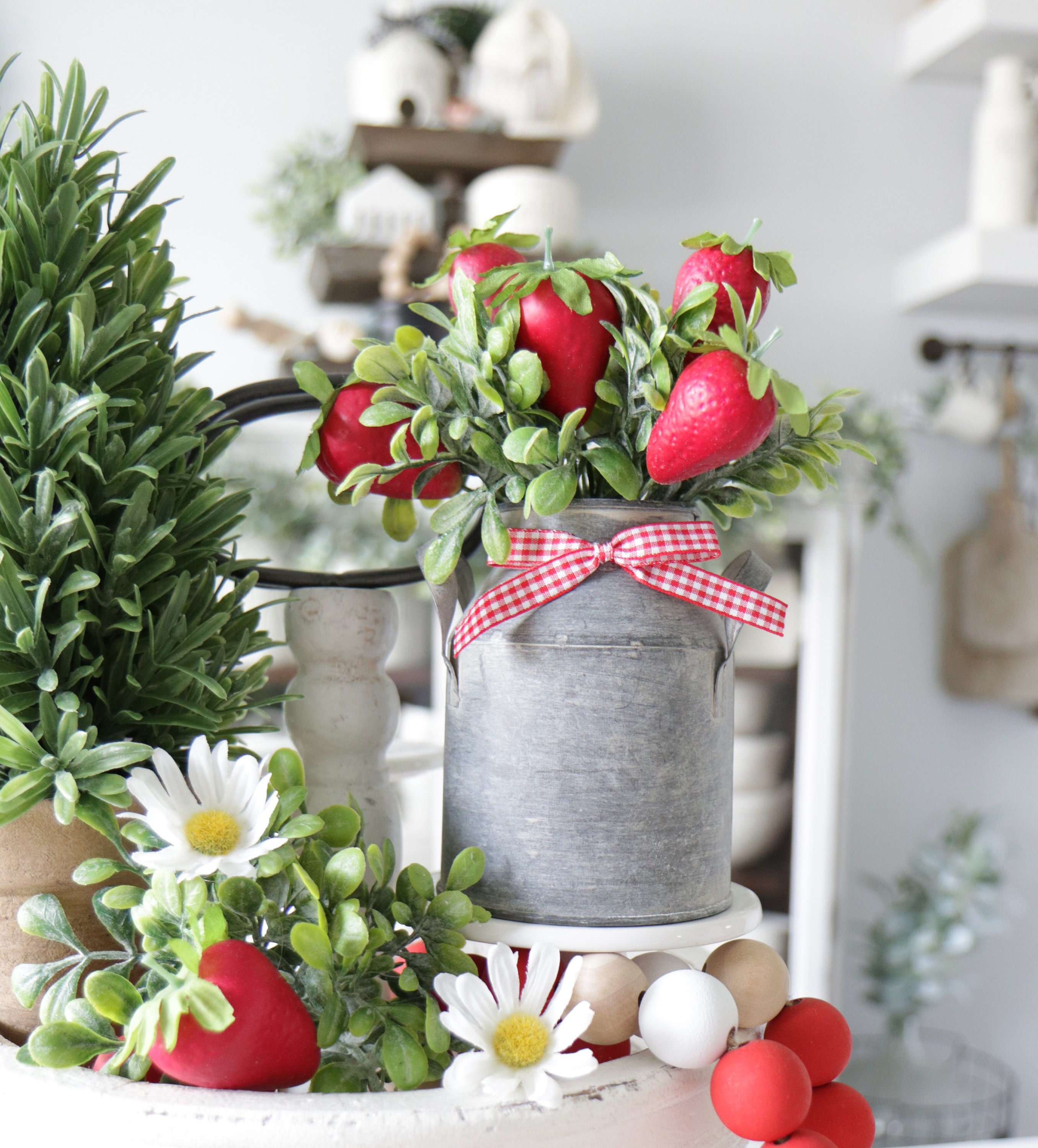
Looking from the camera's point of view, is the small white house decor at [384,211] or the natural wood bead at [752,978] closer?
the natural wood bead at [752,978]

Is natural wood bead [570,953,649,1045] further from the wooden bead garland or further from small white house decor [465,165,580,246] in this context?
small white house decor [465,165,580,246]

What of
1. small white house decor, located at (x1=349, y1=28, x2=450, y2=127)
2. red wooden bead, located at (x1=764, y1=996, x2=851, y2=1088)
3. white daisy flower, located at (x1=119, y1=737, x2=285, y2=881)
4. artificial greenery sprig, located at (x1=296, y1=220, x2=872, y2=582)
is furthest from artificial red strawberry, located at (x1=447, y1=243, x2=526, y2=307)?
small white house decor, located at (x1=349, y1=28, x2=450, y2=127)

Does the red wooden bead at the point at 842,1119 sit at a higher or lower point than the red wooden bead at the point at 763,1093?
lower

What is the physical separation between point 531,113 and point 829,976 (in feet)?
4.68

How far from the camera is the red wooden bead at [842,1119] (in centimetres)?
40

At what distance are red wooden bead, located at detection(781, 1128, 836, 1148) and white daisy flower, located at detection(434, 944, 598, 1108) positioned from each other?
A: 7 centimetres

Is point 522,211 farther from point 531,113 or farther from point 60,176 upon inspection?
point 60,176

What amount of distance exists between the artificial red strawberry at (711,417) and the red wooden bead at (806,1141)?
0.24 meters

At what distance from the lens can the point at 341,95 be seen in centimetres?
188

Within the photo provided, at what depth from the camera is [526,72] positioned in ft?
5.43

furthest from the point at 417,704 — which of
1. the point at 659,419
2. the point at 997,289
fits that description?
the point at 659,419

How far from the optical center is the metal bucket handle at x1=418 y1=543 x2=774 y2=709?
0.44 metres

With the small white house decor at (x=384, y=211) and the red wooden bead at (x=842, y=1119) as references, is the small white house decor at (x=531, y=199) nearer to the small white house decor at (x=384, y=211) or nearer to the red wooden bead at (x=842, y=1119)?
the small white house decor at (x=384, y=211)

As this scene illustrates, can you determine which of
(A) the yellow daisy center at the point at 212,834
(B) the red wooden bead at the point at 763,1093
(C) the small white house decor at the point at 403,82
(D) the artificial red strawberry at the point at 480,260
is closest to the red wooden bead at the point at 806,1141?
(B) the red wooden bead at the point at 763,1093
